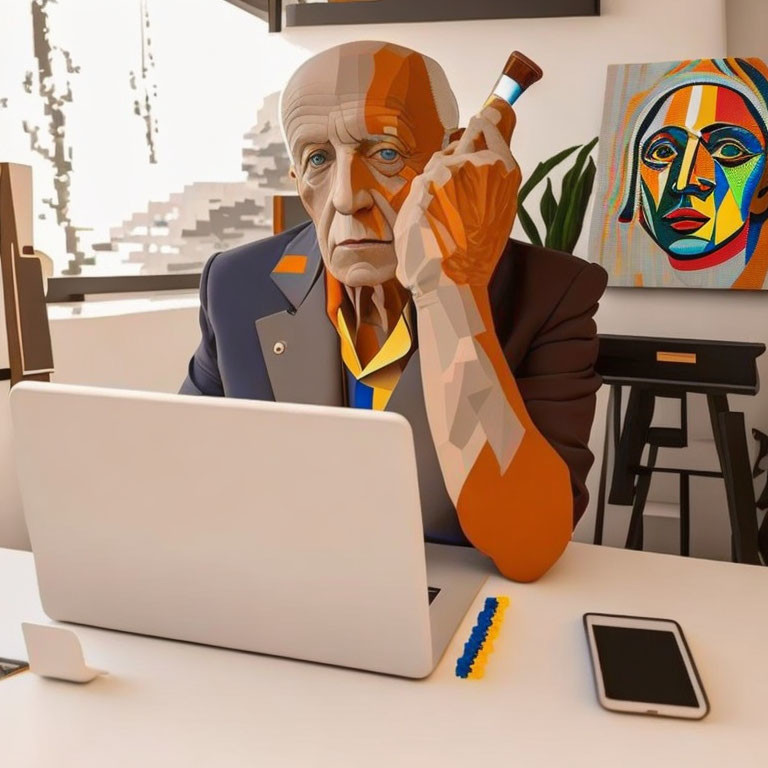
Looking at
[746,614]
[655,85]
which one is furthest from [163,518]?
[655,85]

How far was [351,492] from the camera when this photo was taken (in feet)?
2.48

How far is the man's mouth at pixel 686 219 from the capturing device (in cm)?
283

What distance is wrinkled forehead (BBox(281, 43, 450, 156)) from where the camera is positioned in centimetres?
125

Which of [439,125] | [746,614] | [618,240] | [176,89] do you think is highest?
[176,89]

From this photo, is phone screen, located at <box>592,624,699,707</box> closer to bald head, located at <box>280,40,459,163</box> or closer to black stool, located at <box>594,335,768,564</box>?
bald head, located at <box>280,40,459,163</box>

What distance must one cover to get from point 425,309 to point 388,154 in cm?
30

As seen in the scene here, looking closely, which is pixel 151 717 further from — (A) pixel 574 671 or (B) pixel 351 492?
(A) pixel 574 671

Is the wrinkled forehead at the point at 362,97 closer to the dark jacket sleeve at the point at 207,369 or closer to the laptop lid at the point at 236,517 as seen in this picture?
the dark jacket sleeve at the point at 207,369

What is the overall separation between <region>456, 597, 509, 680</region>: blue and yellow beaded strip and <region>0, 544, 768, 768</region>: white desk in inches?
0.4

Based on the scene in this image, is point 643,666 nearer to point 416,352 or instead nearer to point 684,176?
point 416,352

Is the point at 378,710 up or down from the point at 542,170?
down

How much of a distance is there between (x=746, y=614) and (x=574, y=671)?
0.90ft

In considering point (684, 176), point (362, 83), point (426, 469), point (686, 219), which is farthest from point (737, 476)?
point (362, 83)

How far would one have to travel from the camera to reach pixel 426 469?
4.16 ft
